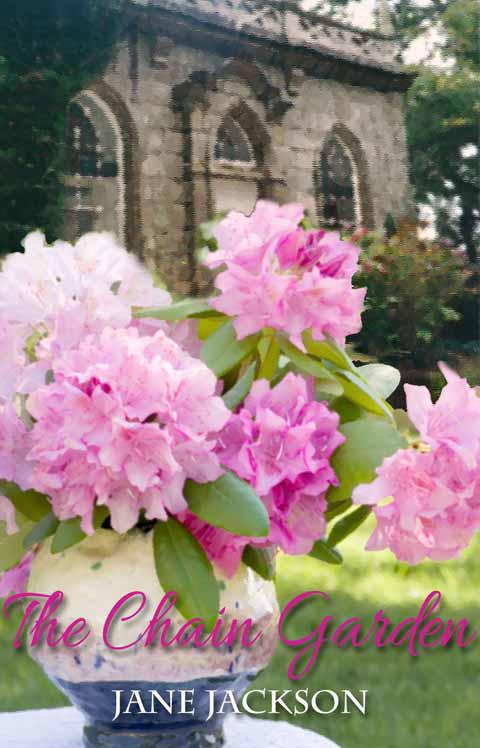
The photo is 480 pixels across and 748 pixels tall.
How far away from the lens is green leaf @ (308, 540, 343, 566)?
0.84 metres

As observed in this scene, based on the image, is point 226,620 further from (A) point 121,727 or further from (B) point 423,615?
(B) point 423,615

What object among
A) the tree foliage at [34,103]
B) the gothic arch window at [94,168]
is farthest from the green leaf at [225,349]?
the gothic arch window at [94,168]

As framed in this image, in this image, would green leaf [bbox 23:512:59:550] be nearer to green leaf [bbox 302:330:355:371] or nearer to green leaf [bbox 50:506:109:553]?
green leaf [bbox 50:506:109:553]

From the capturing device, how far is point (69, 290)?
0.80m

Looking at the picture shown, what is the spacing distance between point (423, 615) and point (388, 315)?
24.3 ft

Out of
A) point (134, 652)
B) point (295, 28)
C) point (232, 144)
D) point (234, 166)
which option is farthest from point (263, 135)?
point (134, 652)

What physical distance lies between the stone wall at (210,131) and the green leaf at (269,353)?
667 centimetres

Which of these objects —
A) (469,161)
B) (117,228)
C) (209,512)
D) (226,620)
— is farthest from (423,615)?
(469,161)

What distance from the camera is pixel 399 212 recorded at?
9.44 meters

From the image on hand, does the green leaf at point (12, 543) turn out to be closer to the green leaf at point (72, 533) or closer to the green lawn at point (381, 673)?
the green leaf at point (72, 533)

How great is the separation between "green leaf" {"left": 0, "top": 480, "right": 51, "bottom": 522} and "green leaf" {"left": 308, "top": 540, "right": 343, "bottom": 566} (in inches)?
8.7

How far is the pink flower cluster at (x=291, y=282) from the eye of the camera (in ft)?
2.48

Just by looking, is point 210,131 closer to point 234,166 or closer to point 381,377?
point 234,166

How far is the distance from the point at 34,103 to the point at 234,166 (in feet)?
8.89
